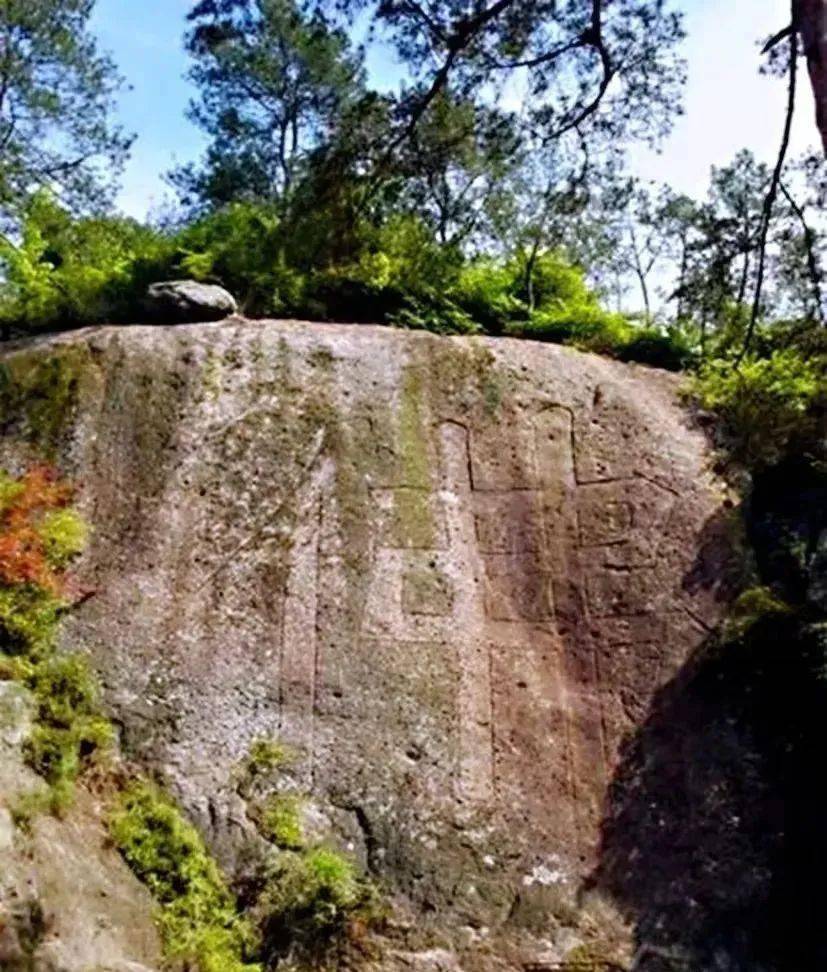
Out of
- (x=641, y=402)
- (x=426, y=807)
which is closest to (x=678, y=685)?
(x=426, y=807)

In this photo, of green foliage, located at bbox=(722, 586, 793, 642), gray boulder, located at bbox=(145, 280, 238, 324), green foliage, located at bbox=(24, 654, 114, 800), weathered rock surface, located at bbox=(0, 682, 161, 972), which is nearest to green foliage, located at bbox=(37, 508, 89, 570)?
green foliage, located at bbox=(24, 654, 114, 800)

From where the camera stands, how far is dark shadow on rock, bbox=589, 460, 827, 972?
27.9 ft

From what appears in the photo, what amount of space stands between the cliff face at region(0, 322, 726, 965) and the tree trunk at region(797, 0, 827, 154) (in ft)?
15.1

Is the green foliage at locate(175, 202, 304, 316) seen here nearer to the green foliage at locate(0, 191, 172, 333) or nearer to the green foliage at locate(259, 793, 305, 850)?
the green foliage at locate(0, 191, 172, 333)

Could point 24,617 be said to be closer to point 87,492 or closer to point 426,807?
point 87,492

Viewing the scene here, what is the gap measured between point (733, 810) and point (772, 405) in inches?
125

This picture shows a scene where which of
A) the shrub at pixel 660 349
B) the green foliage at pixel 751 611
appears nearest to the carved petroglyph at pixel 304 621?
the green foliage at pixel 751 611

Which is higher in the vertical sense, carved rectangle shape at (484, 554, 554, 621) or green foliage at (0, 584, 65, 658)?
carved rectangle shape at (484, 554, 554, 621)

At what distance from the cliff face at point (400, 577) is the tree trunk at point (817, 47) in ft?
15.1

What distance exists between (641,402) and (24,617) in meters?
5.88

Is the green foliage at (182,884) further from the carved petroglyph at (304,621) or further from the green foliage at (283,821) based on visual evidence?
the carved petroglyph at (304,621)

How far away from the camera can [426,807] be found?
29.0ft

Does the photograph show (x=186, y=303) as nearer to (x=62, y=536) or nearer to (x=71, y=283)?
(x=71, y=283)

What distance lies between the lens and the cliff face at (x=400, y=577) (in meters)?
8.79
